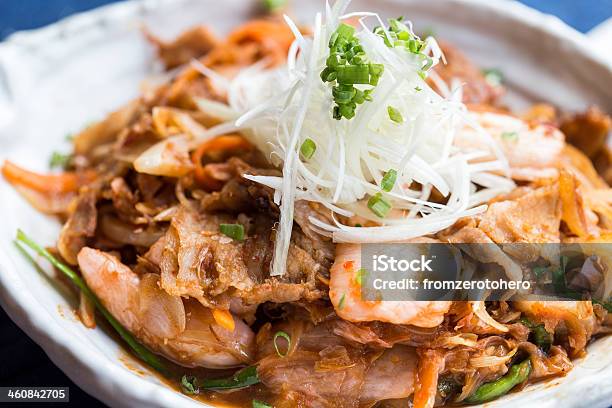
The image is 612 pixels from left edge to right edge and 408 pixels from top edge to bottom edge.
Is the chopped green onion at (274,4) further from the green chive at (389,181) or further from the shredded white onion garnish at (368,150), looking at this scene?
the green chive at (389,181)

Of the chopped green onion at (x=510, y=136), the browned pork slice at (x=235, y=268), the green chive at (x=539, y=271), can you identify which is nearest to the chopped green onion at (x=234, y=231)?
the browned pork slice at (x=235, y=268)

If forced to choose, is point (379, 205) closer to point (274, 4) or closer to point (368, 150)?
point (368, 150)

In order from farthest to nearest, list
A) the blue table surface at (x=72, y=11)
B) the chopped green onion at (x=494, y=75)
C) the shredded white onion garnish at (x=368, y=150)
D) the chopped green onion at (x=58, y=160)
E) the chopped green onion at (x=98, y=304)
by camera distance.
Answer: the blue table surface at (x=72, y=11)
the chopped green onion at (x=494, y=75)
the chopped green onion at (x=58, y=160)
the chopped green onion at (x=98, y=304)
the shredded white onion garnish at (x=368, y=150)

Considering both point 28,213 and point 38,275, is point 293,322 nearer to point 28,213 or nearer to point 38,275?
point 38,275

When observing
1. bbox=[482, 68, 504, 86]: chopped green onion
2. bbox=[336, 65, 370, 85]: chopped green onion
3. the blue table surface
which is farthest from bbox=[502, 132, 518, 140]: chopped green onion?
the blue table surface

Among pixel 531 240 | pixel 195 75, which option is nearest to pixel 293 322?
pixel 531 240

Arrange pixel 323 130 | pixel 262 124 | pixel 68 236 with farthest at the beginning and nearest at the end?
pixel 68 236, pixel 262 124, pixel 323 130
